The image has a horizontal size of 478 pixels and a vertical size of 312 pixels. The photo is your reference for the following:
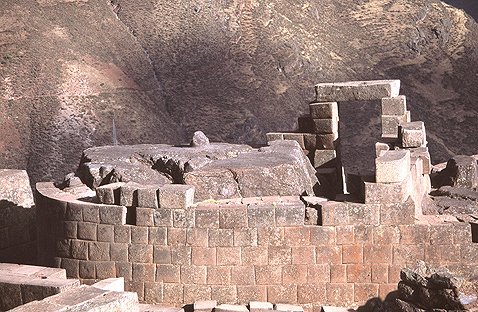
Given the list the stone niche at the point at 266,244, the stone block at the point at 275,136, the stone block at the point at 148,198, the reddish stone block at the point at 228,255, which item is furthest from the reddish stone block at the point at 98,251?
the stone block at the point at 275,136

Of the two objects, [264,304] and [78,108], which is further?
[78,108]

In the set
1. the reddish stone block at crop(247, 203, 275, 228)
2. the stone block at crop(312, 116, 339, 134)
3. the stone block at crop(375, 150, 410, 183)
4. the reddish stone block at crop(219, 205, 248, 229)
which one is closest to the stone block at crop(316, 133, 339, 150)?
the stone block at crop(312, 116, 339, 134)

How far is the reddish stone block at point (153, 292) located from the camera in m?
12.6

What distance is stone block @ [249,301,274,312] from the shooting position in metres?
12.1

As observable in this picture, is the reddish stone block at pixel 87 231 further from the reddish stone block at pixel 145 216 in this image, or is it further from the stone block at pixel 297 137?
the stone block at pixel 297 137

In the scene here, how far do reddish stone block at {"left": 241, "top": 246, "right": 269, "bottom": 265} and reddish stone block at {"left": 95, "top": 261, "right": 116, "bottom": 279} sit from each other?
1.97 meters

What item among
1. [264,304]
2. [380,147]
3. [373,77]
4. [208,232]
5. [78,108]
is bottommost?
[264,304]

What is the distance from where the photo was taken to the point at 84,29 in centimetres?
3853

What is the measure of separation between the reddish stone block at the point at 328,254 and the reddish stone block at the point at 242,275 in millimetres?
996

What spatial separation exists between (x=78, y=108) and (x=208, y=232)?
2200cm

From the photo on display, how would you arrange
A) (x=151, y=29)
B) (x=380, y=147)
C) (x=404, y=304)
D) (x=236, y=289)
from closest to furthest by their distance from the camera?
(x=404, y=304) → (x=236, y=289) → (x=380, y=147) → (x=151, y=29)

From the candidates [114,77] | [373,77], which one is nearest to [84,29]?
[114,77]

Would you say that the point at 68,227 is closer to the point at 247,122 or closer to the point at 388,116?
the point at 388,116

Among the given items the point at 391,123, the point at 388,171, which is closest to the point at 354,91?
the point at 391,123
